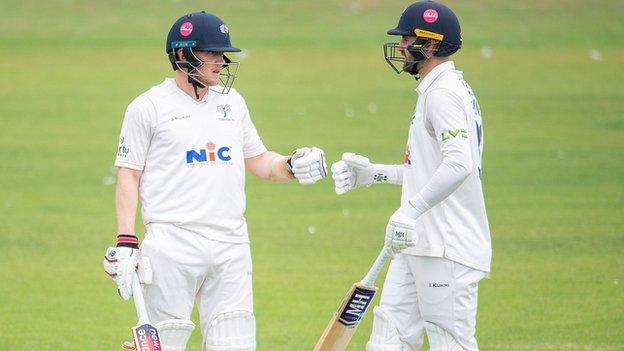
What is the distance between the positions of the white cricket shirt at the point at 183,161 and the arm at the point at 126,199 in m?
0.05

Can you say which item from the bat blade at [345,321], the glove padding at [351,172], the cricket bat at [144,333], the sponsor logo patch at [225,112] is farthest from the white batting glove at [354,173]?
the cricket bat at [144,333]

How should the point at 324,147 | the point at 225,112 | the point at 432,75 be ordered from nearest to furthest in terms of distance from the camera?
1. the point at 432,75
2. the point at 225,112
3. the point at 324,147

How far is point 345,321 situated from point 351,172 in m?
0.78

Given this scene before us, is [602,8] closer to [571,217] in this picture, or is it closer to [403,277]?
[571,217]

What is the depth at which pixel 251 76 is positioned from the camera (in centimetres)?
2264

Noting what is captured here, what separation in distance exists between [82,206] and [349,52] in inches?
425

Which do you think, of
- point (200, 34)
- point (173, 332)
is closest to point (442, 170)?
point (200, 34)

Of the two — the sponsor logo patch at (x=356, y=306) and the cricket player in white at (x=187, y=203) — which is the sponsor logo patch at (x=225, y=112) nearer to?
the cricket player in white at (x=187, y=203)

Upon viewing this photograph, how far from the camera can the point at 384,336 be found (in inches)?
283

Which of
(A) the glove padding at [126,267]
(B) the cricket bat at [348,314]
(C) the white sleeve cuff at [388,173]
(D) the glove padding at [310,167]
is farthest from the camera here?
(C) the white sleeve cuff at [388,173]

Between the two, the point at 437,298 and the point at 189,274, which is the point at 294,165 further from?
the point at 437,298

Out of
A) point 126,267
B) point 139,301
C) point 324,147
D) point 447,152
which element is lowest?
point 324,147

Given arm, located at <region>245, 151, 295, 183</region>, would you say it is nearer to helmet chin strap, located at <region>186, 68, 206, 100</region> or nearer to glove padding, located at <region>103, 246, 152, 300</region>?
helmet chin strap, located at <region>186, 68, 206, 100</region>

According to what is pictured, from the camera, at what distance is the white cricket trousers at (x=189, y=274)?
7043 mm
